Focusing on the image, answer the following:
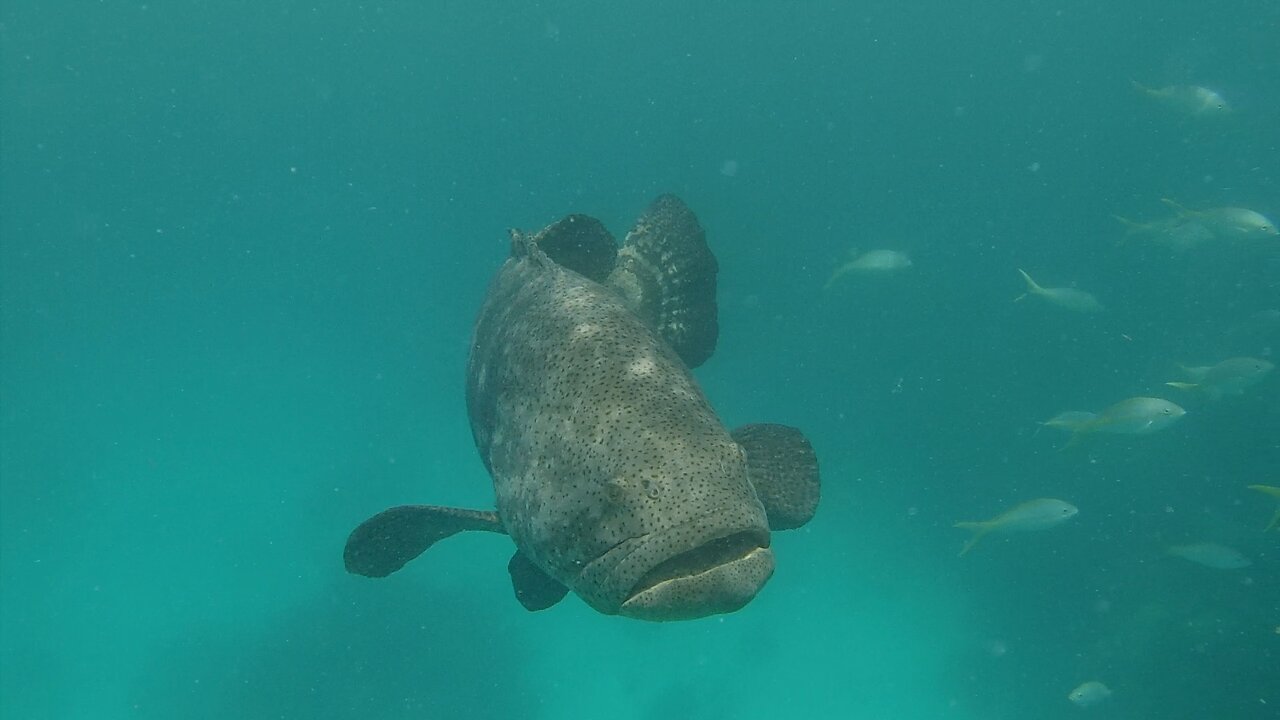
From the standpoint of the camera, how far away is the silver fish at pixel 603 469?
311 centimetres

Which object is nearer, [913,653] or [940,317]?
[913,653]

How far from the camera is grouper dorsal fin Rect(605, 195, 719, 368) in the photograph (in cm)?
670

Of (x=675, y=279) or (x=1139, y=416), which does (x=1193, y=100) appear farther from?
(x=675, y=279)

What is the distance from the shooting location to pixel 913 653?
25.0 meters

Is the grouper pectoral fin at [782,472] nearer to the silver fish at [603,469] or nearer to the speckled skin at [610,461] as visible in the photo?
the silver fish at [603,469]

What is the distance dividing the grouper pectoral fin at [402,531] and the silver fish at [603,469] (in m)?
0.01

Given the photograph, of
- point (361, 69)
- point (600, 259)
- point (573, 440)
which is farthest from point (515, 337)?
point (361, 69)

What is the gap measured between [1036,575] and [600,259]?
21864 millimetres

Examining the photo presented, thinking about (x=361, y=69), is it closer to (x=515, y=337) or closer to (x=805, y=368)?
(x=805, y=368)

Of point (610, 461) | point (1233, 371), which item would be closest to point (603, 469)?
point (610, 461)

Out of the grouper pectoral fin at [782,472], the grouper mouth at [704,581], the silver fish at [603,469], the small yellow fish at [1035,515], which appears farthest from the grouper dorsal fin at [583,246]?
the small yellow fish at [1035,515]

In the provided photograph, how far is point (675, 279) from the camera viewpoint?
22.1 ft

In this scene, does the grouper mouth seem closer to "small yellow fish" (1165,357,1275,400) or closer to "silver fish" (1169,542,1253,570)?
"silver fish" (1169,542,1253,570)

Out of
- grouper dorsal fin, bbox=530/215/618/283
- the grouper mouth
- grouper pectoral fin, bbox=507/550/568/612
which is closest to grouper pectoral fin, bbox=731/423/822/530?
the grouper mouth
